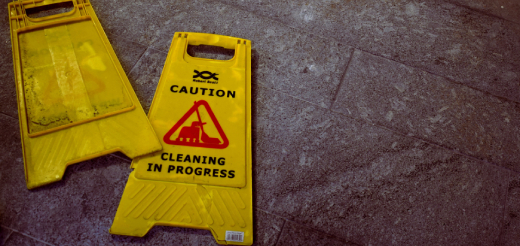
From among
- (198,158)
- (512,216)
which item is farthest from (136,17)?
(512,216)

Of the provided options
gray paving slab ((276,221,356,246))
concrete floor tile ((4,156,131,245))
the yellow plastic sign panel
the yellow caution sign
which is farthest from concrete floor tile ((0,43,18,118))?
gray paving slab ((276,221,356,246))

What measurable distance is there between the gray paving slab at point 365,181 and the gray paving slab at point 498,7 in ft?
3.63

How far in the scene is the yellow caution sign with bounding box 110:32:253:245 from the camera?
127 cm

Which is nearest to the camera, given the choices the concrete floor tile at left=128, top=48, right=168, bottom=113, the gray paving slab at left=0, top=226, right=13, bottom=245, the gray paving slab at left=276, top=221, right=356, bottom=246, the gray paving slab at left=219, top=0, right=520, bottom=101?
the gray paving slab at left=0, top=226, right=13, bottom=245

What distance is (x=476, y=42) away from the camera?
6.10ft

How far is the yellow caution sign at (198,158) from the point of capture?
4.16ft

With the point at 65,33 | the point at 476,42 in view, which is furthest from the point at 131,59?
the point at 476,42

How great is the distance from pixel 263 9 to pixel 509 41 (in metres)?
1.60

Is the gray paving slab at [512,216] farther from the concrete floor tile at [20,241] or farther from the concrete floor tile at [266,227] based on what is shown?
the concrete floor tile at [20,241]

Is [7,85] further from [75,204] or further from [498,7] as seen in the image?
[498,7]

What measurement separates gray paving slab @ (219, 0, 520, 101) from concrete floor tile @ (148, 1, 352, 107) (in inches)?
3.1

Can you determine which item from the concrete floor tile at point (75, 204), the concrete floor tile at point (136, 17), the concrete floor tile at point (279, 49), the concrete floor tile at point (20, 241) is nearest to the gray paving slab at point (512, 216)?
the concrete floor tile at point (279, 49)

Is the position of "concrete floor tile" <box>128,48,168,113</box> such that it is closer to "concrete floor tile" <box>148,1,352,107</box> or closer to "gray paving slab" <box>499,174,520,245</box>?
"concrete floor tile" <box>148,1,352,107</box>

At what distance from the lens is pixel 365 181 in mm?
1467
